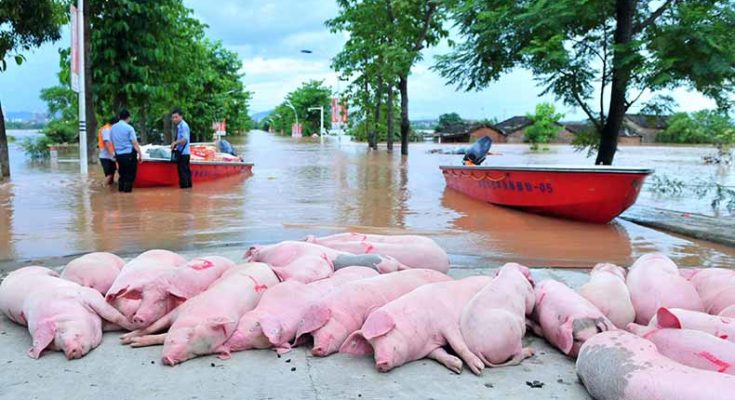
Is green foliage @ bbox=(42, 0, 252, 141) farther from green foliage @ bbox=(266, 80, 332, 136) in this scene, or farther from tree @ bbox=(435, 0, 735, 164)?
green foliage @ bbox=(266, 80, 332, 136)

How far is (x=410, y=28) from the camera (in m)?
24.7

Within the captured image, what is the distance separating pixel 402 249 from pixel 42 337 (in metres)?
2.78

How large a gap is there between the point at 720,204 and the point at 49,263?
12752 millimetres

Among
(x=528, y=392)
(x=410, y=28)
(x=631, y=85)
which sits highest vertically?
(x=410, y=28)

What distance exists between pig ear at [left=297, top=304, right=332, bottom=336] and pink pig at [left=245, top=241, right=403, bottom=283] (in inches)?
26.6

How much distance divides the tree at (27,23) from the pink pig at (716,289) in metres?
14.2

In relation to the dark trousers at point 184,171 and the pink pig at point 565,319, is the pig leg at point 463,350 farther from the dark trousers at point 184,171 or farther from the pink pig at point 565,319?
the dark trousers at point 184,171

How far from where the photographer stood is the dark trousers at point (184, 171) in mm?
12906

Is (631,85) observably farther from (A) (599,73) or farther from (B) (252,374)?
(B) (252,374)

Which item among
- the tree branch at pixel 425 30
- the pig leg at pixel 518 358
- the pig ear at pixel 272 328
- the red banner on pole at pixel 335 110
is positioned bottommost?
the pig leg at pixel 518 358

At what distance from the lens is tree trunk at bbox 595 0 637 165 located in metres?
10.7

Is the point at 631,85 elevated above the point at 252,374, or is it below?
above

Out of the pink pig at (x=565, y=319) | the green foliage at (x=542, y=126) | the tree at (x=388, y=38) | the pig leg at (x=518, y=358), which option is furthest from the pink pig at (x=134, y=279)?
the green foliage at (x=542, y=126)

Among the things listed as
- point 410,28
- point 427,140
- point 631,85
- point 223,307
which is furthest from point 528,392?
point 427,140
